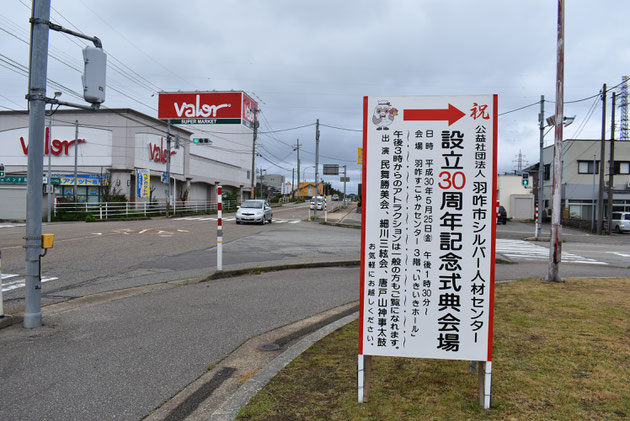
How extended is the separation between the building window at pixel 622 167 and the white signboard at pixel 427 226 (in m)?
45.4

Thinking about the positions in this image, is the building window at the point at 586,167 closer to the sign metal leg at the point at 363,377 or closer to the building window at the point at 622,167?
the building window at the point at 622,167

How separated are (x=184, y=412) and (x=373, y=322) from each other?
5.29 ft

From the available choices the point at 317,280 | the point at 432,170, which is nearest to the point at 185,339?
the point at 432,170

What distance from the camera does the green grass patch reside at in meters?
3.30

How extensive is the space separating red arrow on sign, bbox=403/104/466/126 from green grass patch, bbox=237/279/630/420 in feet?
7.16

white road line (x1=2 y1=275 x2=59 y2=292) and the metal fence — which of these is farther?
the metal fence

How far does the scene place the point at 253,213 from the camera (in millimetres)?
28750

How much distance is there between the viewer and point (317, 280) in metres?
9.69

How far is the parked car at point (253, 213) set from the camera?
28.7 m

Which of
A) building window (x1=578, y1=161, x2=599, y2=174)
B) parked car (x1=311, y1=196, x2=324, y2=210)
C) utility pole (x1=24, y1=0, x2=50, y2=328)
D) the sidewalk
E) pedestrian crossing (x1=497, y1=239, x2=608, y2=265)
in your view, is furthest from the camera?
building window (x1=578, y1=161, x2=599, y2=174)

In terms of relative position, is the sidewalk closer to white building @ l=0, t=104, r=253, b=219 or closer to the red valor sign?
white building @ l=0, t=104, r=253, b=219

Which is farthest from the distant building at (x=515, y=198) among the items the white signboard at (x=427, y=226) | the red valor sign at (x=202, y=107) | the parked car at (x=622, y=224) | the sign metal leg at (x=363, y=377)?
the sign metal leg at (x=363, y=377)

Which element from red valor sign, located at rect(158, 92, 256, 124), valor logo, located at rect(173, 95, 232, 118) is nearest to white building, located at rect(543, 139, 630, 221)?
red valor sign, located at rect(158, 92, 256, 124)

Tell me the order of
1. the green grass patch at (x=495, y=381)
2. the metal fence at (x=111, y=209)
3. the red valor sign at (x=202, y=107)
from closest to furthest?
the green grass patch at (x=495, y=381) → the metal fence at (x=111, y=209) → the red valor sign at (x=202, y=107)
